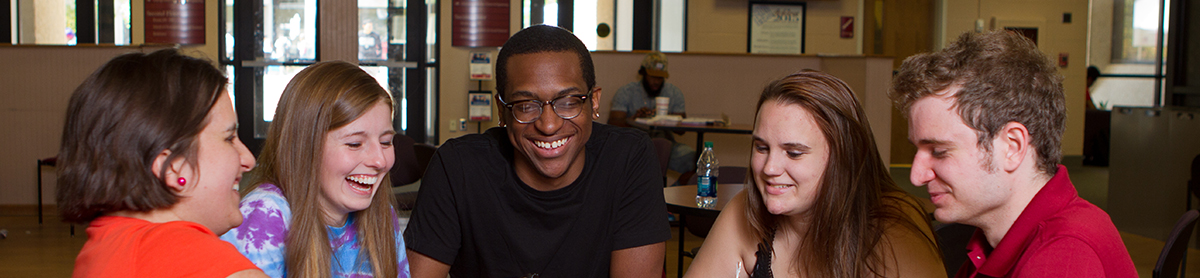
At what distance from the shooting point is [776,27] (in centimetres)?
793

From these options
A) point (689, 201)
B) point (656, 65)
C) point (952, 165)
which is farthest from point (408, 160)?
point (952, 165)

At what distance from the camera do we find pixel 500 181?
1.60m

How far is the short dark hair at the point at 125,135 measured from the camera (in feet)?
2.69

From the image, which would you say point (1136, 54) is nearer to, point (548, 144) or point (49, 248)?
point (548, 144)

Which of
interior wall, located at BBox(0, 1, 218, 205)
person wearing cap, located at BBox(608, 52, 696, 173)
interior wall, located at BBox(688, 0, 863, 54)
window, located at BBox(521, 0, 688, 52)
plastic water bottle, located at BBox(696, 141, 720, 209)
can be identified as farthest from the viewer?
interior wall, located at BBox(688, 0, 863, 54)

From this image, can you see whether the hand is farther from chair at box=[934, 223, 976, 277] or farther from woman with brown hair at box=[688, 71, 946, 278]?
woman with brown hair at box=[688, 71, 946, 278]

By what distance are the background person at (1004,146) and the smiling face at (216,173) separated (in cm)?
89

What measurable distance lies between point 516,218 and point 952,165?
87cm

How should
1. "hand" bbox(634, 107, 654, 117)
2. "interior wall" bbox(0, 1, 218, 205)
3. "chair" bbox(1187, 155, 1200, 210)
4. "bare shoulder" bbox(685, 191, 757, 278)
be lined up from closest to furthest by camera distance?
"bare shoulder" bbox(685, 191, 757, 278) < "chair" bbox(1187, 155, 1200, 210) < "interior wall" bbox(0, 1, 218, 205) < "hand" bbox(634, 107, 654, 117)

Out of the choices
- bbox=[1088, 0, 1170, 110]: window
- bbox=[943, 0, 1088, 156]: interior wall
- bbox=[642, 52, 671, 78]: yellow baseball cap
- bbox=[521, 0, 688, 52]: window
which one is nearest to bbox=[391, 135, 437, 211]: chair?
bbox=[642, 52, 671, 78]: yellow baseball cap

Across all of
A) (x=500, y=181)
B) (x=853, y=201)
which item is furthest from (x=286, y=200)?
(x=853, y=201)

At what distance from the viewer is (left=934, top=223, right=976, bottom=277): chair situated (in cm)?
206

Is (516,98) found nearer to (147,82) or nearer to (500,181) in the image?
(500,181)

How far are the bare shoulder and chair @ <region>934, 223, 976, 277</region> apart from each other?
2.75 feet
